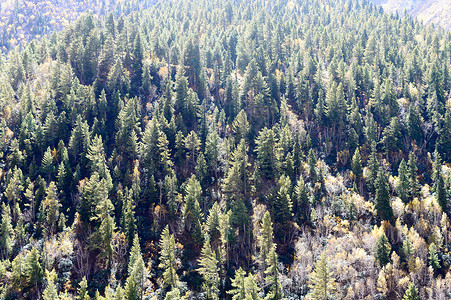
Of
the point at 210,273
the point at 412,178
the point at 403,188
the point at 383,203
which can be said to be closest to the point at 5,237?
the point at 210,273

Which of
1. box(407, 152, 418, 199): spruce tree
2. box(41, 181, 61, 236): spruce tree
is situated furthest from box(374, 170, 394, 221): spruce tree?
box(41, 181, 61, 236): spruce tree

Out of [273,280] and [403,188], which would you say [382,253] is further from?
[273,280]

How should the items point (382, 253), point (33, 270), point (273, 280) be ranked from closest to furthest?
point (33, 270)
point (273, 280)
point (382, 253)

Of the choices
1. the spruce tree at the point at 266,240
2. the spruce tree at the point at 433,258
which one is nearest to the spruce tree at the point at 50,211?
the spruce tree at the point at 266,240

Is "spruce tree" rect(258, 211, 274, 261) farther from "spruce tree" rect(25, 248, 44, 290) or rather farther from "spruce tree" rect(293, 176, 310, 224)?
"spruce tree" rect(25, 248, 44, 290)

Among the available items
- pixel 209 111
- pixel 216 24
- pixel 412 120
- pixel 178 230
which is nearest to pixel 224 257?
pixel 178 230

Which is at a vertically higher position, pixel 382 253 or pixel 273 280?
pixel 382 253

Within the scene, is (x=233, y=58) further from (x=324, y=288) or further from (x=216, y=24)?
(x=324, y=288)

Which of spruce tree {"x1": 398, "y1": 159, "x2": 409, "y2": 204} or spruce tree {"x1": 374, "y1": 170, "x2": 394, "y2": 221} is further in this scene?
spruce tree {"x1": 398, "y1": 159, "x2": 409, "y2": 204}

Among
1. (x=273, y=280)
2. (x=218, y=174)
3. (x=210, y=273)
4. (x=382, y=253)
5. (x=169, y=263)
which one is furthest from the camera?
(x=218, y=174)
